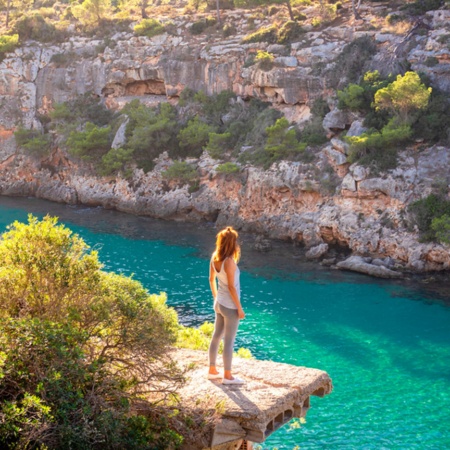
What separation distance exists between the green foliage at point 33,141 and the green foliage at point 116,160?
21.3ft

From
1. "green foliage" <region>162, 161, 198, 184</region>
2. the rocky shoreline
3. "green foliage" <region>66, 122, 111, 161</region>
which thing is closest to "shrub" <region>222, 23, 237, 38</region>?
the rocky shoreline

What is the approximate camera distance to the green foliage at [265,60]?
40656 millimetres

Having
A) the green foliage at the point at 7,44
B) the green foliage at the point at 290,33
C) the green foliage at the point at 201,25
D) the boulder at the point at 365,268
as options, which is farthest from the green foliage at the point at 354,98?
the green foliage at the point at 7,44

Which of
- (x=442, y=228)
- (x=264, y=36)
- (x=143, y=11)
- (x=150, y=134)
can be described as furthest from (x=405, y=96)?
(x=143, y=11)

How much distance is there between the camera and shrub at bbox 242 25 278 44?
43.2 m

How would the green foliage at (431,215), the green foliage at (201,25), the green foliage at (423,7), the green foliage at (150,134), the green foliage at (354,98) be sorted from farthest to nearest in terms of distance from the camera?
the green foliage at (201,25), the green foliage at (150,134), the green foliage at (423,7), the green foliage at (354,98), the green foliage at (431,215)

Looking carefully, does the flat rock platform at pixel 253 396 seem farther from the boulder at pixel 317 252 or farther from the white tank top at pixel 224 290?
the boulder at pixel 317 252

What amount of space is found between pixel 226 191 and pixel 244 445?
28590mm

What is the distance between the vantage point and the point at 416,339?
74.8 ft

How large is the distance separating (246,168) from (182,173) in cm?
475

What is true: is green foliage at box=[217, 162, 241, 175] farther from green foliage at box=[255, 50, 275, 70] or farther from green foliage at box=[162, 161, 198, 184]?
green foliage at box=[255, 50, 275, 70]

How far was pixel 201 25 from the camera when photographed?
48.5 m

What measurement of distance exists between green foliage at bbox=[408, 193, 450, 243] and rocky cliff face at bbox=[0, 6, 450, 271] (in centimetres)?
55

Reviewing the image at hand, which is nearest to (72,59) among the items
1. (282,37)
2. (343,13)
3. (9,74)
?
(9,74)
